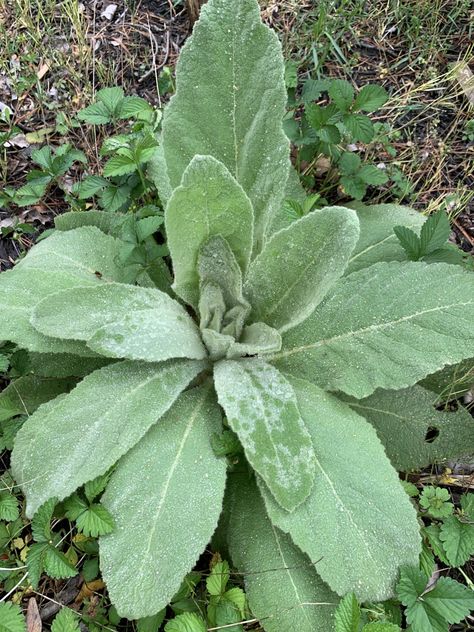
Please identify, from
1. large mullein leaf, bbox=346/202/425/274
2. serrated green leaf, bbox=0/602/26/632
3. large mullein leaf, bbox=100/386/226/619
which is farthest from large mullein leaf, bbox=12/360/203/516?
large mullein leaf, bbox=346/202/425/274

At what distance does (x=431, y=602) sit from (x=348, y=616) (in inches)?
11.3

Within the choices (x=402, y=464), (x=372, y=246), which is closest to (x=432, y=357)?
(x=402, y=464)

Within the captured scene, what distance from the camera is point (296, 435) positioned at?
5.70 ft

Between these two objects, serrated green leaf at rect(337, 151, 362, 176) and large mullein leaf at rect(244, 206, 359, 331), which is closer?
large mullein leaf at rect(244, 206, 359, 331)

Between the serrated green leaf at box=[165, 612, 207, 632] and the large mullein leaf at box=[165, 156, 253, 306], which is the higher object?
the large mullein leaf at box=[165, 156, 253, 306]

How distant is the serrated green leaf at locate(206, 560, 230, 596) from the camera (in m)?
1.75

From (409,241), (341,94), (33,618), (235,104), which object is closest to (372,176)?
(341,94)

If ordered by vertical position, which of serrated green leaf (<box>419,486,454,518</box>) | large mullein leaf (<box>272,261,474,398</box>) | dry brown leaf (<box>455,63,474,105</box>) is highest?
dry brown leaf (<box>455,63,474,105</box>)

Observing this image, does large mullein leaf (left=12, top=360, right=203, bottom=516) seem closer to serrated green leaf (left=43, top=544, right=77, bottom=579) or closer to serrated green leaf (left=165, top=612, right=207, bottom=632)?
serrated green leaf (left=43, top=544, right=77, bottom=579)

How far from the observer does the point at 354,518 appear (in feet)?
5.65

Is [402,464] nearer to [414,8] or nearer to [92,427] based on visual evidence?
[92,427]

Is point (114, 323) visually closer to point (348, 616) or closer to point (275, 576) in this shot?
point (275, 576)

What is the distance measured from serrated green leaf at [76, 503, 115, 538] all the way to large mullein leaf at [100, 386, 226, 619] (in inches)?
0.9

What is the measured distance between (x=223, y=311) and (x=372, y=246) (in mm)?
686
